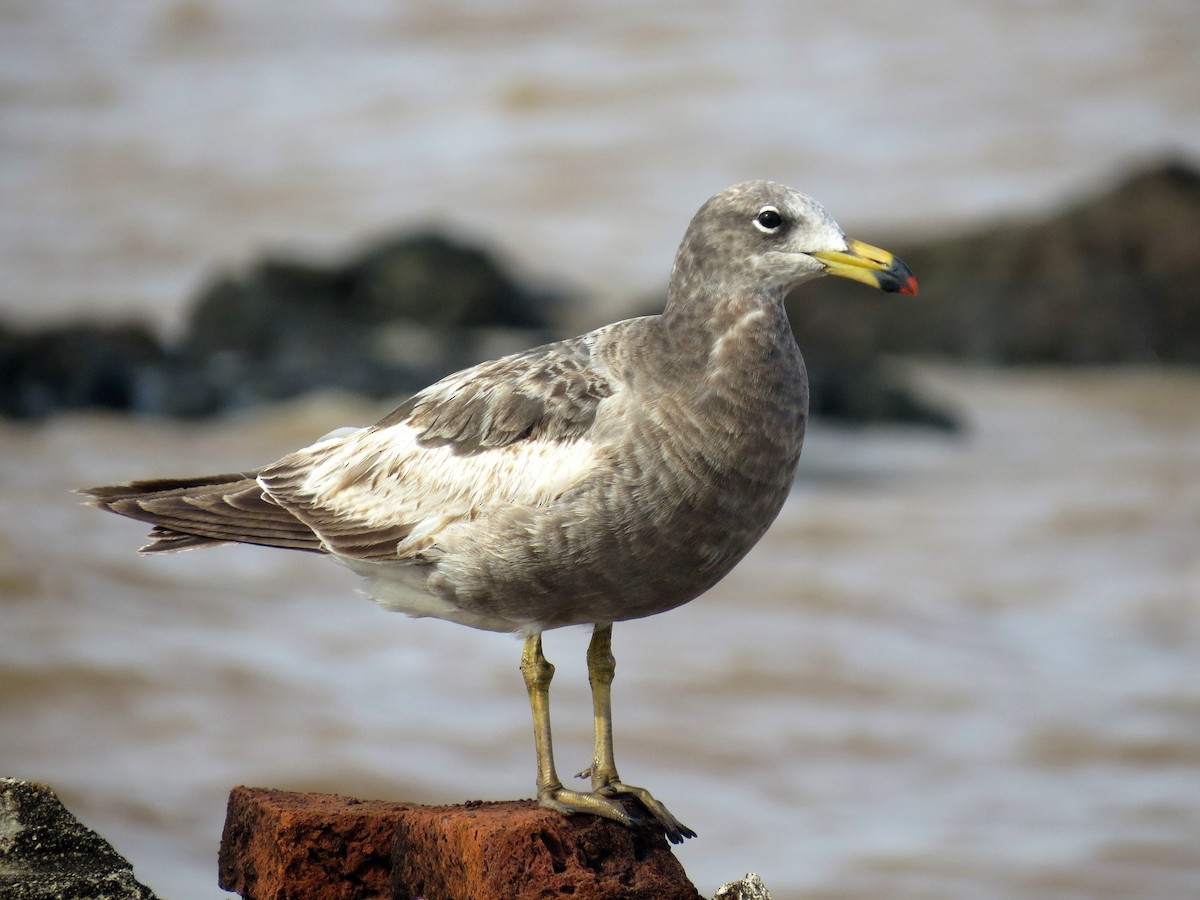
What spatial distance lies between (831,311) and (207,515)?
2476 cm

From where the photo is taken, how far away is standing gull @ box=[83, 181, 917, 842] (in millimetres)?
7215

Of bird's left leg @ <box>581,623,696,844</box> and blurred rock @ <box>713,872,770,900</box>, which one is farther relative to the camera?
bird's left leg @ <box>581,623,696,844</box>

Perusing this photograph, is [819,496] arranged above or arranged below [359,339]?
below

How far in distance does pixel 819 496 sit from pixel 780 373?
18.9m

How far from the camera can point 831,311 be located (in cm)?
3191

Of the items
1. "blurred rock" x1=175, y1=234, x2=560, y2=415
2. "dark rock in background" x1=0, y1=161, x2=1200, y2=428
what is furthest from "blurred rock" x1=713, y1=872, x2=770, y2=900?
"dark rock in background" x1=0, y1=161, x2=1200, y2=428

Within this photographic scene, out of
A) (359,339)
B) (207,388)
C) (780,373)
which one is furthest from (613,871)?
(359,339)

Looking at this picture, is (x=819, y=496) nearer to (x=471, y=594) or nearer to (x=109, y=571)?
(x=109, y=571)

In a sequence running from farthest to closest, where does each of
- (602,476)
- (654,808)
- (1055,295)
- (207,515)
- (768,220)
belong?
(1055,295) → (207,515) → (654,808) → (768,220) → (602,476)

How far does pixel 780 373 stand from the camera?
7.44 m

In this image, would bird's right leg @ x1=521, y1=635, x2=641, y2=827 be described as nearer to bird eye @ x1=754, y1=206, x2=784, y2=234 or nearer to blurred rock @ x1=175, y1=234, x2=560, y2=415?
bird eye @ x1=754, y1=206, x2=784, y2=234

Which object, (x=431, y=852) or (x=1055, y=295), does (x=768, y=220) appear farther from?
(x=1055, y=295)

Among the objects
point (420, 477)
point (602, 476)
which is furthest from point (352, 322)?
point (602, 476)

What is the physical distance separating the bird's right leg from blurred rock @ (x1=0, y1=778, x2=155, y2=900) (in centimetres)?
182
